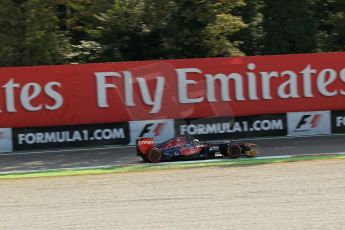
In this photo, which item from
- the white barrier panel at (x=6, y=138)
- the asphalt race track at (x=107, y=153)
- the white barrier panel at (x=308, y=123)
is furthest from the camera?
the white barrier panel at (x=308, y=123)

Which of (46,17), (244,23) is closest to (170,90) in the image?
(46,17)

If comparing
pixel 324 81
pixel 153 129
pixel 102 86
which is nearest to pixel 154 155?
pixel 153 129

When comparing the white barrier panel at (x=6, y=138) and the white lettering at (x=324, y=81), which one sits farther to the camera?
the white lettering at (x=324, y=81)

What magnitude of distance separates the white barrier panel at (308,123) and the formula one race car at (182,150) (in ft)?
13.8

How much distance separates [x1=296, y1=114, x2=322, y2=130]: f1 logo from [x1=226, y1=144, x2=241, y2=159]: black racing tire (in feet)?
14.7

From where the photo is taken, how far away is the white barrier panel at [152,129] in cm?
1642

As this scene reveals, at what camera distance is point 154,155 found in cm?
1298

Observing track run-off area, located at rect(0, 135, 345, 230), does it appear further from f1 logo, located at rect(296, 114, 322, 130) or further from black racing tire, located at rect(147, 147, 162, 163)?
f1 logo, located at rect(296, 114, 322, 130)

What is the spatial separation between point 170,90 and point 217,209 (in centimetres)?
891

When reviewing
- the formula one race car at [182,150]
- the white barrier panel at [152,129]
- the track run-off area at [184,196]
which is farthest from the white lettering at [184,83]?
the formula one race car at [182,150]

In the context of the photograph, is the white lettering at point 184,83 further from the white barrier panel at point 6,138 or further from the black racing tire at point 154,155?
the white barrier panel at point 6,138

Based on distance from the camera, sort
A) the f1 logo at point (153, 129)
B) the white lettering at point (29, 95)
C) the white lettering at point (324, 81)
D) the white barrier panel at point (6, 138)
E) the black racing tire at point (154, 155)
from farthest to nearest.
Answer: the white lettering at point (324, 81)
the f1 logo at point (153, 129)
the white lettering at point (29, 95)
the white barrier panel at point (6, 138)
the black racing tire at point (154, 155)

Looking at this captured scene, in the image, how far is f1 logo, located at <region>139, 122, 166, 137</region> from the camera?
16422mm

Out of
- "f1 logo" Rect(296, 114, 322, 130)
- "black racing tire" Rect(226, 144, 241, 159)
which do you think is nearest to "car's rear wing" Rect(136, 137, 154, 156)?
"black racing tire" Rect(226, 144, 241, 159)
